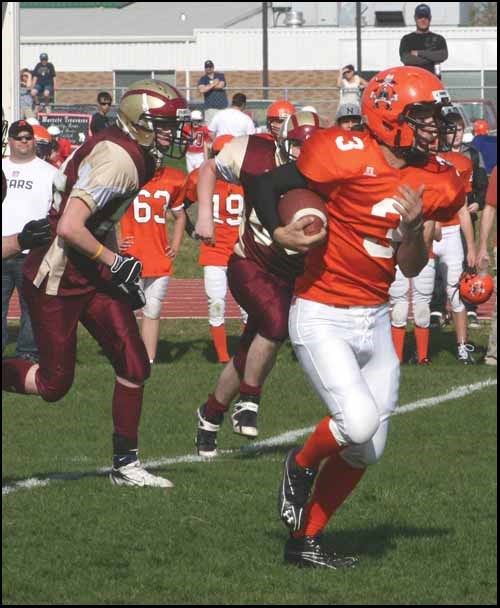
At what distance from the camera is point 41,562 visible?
6004 mm

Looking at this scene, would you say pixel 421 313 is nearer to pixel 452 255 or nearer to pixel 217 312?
pixel 452 255

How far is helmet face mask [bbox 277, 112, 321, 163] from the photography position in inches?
322

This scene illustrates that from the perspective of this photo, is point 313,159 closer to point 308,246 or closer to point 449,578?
point 308,246

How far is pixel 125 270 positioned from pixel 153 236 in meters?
5.18

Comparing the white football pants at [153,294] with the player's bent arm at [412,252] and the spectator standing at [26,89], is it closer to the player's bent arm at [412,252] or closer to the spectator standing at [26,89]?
the player's bent arm at [412,252]

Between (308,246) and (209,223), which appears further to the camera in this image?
(209,223)

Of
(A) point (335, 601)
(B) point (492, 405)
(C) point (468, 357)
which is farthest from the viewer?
(C) point (468, 357)

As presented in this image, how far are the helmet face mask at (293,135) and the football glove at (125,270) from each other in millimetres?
1298

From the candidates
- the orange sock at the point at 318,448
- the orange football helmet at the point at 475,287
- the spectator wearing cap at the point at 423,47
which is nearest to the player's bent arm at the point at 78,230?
the orange sock at the point at 318,448

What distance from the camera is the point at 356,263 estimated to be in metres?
6.03

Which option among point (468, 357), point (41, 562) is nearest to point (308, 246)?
point (41, 562)

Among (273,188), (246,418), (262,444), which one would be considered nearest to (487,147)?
(262,444)

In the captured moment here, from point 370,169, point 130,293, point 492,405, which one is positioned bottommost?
point 492,405

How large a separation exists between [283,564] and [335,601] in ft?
1.83
